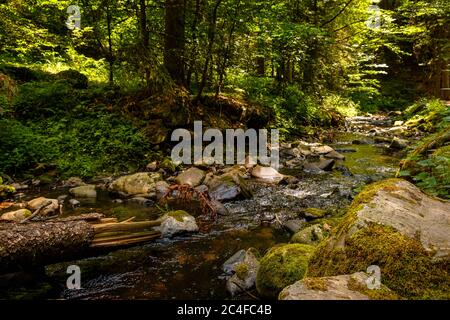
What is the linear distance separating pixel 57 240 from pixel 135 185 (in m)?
3.47

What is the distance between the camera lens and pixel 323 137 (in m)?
14.3

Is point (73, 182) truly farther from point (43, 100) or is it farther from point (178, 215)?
A: point (178, 215)

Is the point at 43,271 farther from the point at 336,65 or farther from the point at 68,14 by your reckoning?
the point at 336,65

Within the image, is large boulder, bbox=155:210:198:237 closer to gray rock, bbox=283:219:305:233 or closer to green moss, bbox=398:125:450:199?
gray rock, bbox=283:219:305:233

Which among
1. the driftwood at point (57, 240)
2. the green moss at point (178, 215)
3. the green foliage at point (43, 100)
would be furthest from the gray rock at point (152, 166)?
the driftwood at point (57, 240)

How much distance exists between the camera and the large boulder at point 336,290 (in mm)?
2062

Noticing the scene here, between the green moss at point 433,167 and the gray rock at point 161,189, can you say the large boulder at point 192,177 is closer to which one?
the gray rock at point 161,189

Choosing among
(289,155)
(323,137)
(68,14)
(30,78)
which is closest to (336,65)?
(323,137)

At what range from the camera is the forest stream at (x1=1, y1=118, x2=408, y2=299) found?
392 cm

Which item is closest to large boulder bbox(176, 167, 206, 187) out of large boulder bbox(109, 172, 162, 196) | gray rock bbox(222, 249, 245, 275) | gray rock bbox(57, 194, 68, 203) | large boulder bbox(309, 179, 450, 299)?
large boulder bbox(109, 172, 162, 196)

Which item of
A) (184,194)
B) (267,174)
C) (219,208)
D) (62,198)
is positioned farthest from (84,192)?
(267,174)

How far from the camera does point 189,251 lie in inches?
193

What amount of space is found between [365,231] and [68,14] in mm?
13202

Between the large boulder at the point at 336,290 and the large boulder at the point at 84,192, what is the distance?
5772 millimetres
